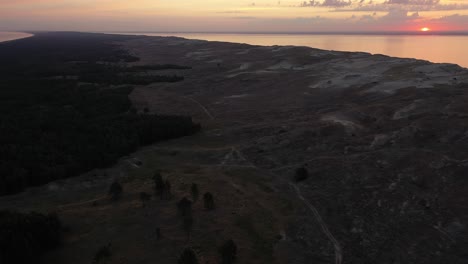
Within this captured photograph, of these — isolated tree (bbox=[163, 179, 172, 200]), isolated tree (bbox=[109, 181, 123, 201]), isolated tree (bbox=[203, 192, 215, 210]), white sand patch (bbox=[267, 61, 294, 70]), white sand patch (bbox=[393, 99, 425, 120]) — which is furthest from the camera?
white sand patch (bbox=[267, 61, 294, 70])

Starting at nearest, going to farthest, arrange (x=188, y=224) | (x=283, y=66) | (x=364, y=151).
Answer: (x=188, y=224), (x=364, y=151), (x=283, y=66)

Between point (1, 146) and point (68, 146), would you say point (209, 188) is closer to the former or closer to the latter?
point (68, 146)

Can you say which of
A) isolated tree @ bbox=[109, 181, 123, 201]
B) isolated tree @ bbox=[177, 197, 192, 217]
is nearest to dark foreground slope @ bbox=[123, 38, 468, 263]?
isolated tree @ bbox=[177, 197, 192, 217]

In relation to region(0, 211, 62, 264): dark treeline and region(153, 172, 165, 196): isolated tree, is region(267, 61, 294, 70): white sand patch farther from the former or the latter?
region(0, 211, 62, 264): dark treeline

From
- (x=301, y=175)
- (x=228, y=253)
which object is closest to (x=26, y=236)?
(x=228, y=253)

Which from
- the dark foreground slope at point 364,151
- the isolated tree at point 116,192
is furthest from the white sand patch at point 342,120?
the isolated tree at point 116,192

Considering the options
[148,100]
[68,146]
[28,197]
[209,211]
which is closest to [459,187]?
[209,211]

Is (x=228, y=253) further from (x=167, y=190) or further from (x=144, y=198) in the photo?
(x=167, y=190)

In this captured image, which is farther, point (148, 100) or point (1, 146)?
point (148, 100)
